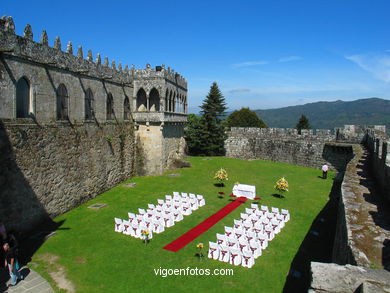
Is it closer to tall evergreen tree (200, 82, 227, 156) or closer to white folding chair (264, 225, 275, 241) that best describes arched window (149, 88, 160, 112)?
tall evergreen tree (200, 82, 227, 156)

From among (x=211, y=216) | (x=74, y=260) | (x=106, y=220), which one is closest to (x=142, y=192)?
(x=106, y=220)

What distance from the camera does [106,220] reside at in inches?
568

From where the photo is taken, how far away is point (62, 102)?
15.7 meters

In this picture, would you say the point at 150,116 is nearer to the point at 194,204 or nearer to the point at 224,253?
the point at 194,204

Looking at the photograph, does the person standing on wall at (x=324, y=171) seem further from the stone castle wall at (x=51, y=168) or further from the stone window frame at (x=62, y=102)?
the stone window frame at (x=62, y=102)

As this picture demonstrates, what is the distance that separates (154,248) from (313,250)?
601 cm

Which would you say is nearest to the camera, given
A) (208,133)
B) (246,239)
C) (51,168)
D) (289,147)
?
(246,239)

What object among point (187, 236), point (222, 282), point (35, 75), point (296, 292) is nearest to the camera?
point (296, 292)

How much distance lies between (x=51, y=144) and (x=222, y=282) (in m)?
10.3

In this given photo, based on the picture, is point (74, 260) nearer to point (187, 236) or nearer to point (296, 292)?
point (187, 236)

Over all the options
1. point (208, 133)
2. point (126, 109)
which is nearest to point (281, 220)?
point (126, 109)

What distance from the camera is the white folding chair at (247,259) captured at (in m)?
10.0

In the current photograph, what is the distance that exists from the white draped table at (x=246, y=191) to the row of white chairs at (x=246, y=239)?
12.1 feet

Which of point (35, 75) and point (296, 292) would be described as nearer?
point (296, 292)
